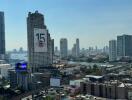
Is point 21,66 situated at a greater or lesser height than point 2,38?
lesser

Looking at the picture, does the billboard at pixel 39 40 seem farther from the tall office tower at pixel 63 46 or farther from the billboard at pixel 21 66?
the tall office tower at pixel 63 46

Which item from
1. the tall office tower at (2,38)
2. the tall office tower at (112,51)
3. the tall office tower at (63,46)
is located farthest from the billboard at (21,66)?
the tall office tower at (63,46)

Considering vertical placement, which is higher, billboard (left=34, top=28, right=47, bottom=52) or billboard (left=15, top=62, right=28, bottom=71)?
billboard (left=34, top=28, right=47, bottom=52)

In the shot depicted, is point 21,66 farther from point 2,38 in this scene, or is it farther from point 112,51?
point 112,51

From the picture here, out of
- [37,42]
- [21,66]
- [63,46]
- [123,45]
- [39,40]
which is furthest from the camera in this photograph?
[63,46]

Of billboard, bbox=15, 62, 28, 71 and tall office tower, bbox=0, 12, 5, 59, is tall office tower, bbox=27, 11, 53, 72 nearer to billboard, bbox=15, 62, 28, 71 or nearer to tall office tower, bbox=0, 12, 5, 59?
billboard, bbox=15, 62, 28, 71

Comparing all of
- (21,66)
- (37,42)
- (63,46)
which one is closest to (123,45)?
(63,46)

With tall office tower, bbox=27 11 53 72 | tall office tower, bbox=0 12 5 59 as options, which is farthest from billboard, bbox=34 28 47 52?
tall office tower, bbox=0 12 5 59

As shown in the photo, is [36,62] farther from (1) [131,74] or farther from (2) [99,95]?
(2) [99,95]
